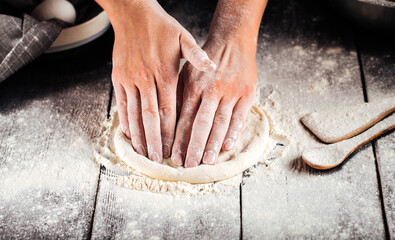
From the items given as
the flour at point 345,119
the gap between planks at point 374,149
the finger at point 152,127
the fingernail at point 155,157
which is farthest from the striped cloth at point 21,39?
the gap between planks at point 374,149

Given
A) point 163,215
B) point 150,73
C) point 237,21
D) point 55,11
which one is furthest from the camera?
point 55,11

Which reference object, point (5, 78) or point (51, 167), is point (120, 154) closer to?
point (51, 167)

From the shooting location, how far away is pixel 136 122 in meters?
1.04

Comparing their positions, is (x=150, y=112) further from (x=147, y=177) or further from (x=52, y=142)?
(x=52, y=142)

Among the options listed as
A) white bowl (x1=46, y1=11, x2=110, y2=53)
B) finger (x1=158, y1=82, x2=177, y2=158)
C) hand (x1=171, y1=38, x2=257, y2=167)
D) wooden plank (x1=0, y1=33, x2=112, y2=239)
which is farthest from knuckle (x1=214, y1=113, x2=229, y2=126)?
white bowl (x1=46, y1=11, x2=110, y2=53)

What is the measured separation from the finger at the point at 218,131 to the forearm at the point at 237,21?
214 mm

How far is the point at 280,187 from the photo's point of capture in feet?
3.25

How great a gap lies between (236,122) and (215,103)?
0.26 feet

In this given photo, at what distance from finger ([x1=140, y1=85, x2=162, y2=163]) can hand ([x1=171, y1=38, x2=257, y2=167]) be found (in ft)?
0.15

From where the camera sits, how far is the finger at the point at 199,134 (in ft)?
3.22

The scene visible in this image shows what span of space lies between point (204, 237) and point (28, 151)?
1.82ft

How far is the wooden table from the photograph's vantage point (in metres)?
0.91

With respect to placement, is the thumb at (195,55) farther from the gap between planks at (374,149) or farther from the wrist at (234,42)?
the gap between planks at (374,149)

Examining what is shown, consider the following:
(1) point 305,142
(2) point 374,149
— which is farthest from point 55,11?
(2) point 374,149
